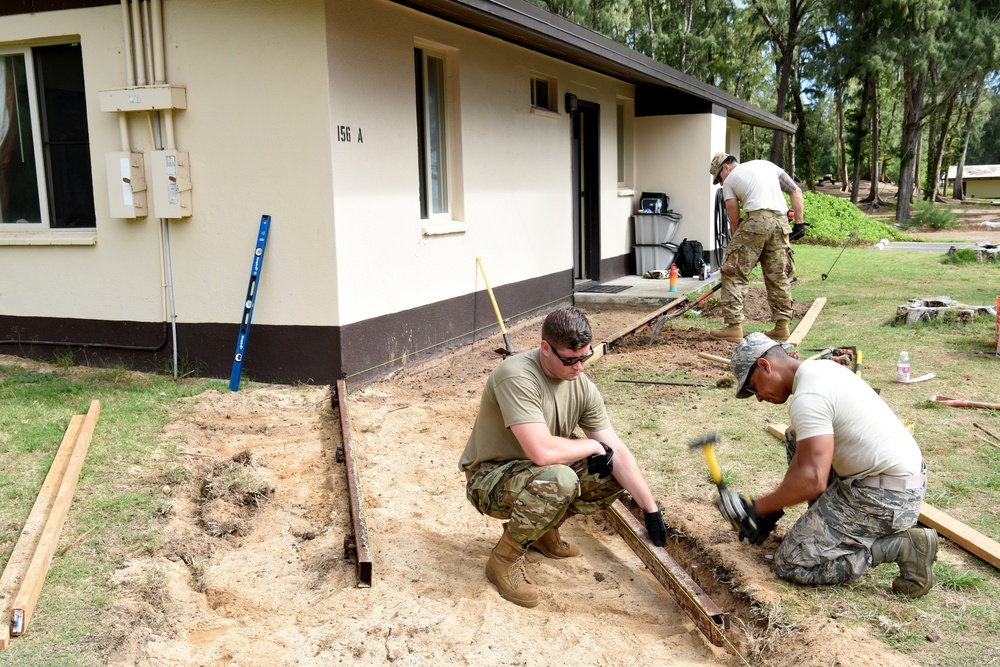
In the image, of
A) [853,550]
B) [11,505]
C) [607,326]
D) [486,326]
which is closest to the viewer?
[853,550]

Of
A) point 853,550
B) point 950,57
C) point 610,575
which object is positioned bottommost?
point 610,575

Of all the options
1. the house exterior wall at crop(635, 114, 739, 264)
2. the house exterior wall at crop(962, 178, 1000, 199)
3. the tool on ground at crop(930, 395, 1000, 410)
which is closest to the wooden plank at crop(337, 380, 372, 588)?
the tool on ground at crop(930, 395, 1000, 410)

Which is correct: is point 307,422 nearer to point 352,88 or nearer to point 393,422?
point 393,422

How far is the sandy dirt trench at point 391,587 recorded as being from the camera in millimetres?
3398

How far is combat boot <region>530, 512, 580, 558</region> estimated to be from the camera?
4238 mm

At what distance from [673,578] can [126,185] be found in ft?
17.9

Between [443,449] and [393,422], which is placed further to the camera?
[393,422]

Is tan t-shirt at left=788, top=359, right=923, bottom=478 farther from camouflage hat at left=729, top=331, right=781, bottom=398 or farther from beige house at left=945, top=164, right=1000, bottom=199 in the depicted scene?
beige house at left=945, top=164, right=1000, bottom=199

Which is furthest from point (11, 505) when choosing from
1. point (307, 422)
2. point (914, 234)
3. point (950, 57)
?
point (950, 57)

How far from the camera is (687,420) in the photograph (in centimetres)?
629

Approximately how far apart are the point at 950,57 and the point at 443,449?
29.2m

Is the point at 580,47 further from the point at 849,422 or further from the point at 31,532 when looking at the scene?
the point at 31,532

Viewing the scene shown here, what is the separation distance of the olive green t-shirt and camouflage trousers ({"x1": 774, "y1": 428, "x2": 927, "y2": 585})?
998mm

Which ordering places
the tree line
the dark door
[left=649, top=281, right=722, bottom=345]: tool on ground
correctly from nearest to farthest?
[left=649, top=281, right=722, bottom=345]: tool on ground, the dark door, the tree line
